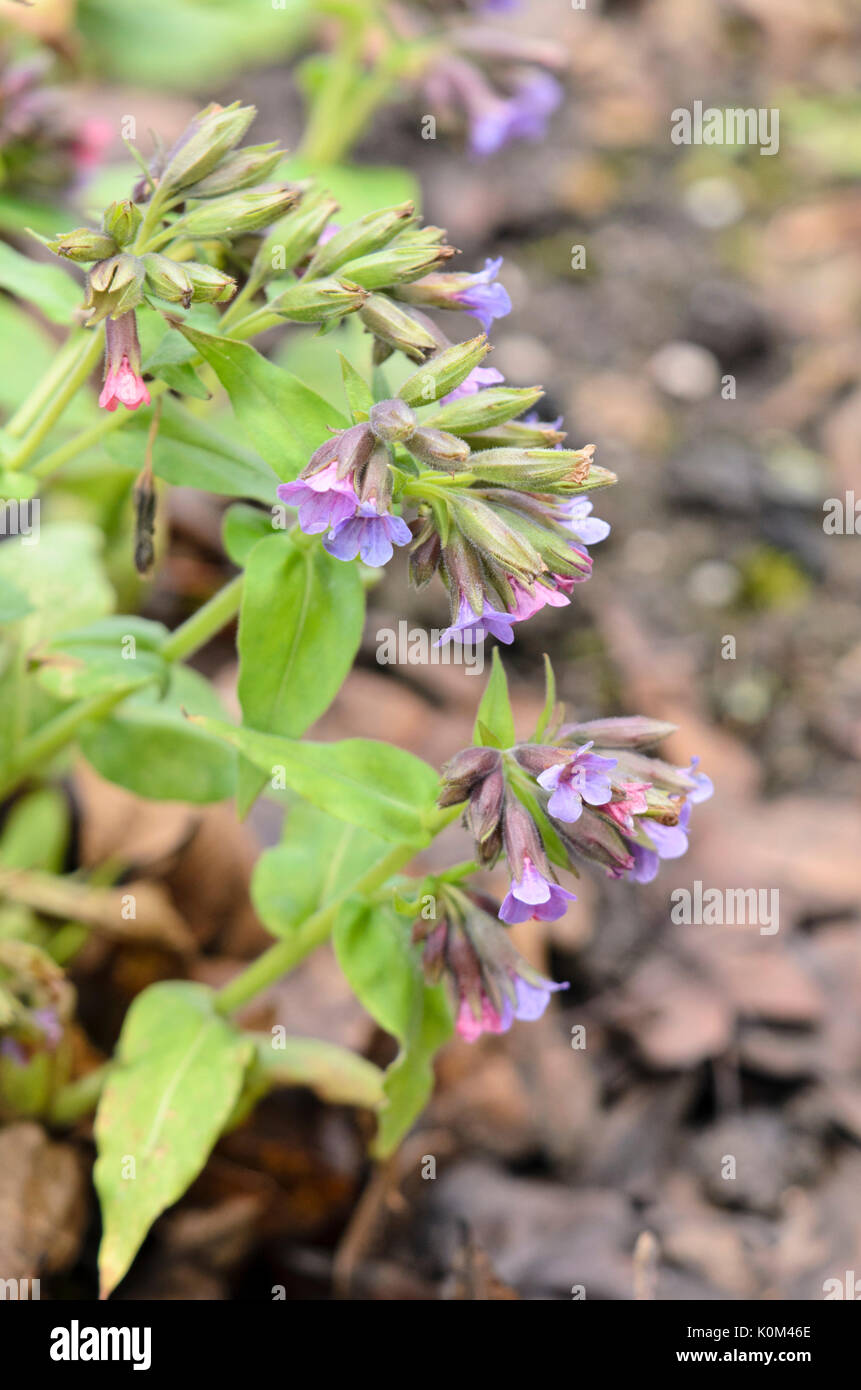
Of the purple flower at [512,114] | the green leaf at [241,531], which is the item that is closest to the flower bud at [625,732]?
the green leaf at [241,531]

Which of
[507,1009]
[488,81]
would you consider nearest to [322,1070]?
[507,1009]

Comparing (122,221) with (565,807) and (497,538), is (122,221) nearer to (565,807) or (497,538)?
(497,538)

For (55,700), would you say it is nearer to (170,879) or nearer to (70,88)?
(170,879)

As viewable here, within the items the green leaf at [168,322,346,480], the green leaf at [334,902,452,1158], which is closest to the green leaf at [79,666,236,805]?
the green leaf at [334,902,452,1158]

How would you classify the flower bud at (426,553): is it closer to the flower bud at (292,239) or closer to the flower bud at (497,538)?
the flower bud at (497,538)

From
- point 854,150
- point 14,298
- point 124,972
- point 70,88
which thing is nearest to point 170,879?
point 124,972

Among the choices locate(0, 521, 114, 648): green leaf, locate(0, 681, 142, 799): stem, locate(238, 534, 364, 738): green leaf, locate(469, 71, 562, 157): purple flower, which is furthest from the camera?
locate(469, 71, 562, 157): purple flower

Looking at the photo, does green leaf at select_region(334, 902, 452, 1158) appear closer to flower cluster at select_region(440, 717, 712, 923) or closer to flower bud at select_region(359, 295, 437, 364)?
flower cluster at select_region(440, 717, 712, 923)
